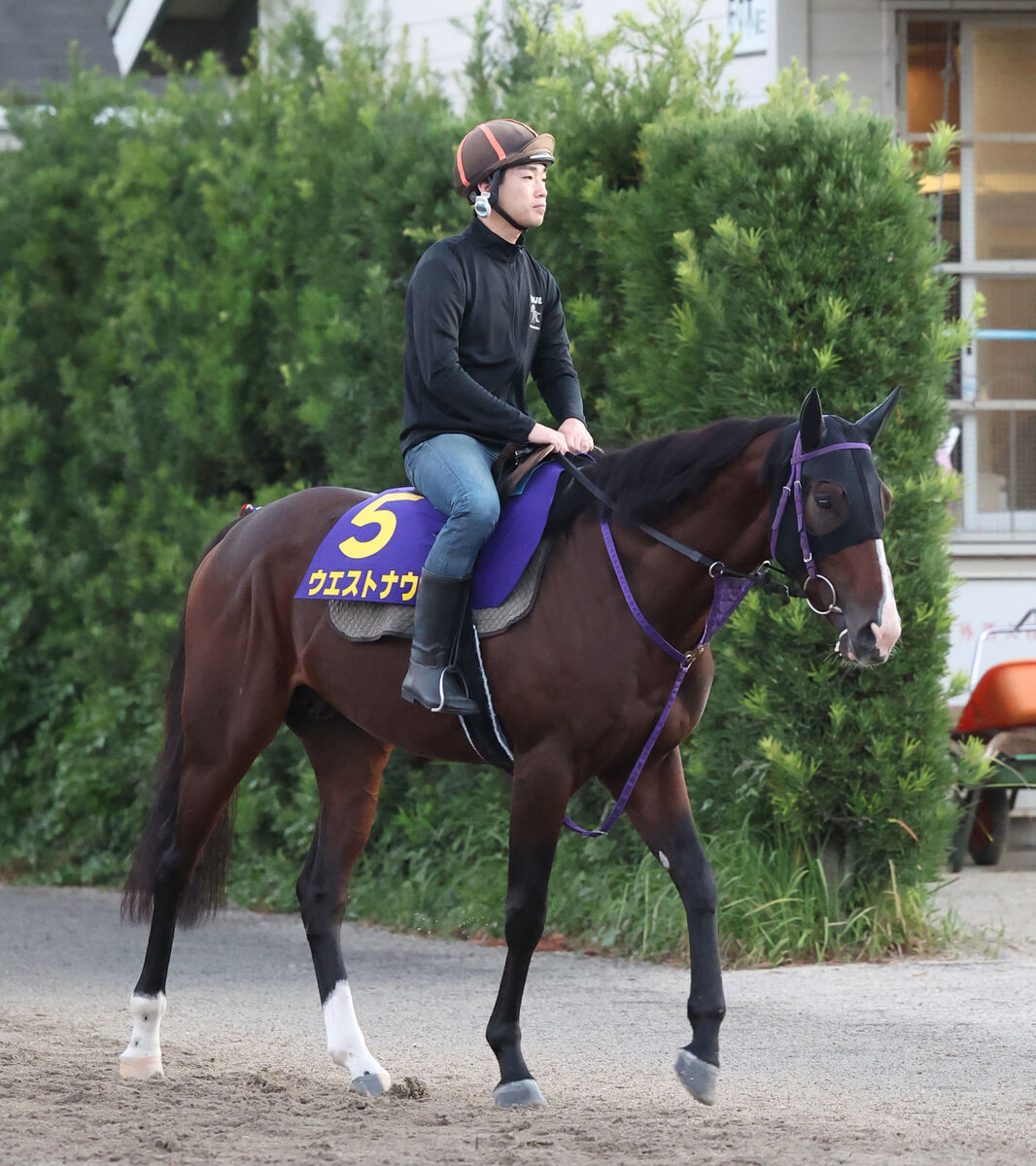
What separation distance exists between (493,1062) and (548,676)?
1.49 m

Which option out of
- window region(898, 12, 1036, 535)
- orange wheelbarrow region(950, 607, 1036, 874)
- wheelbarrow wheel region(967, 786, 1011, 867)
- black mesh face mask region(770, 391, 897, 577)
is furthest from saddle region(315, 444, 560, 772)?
window region(898, 12, 1036, 535)

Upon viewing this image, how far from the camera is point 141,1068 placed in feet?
18.3

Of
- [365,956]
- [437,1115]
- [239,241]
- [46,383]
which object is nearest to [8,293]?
[46,383]

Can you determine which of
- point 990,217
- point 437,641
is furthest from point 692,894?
point 990,217

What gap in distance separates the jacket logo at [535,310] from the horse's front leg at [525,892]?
4.84 feet

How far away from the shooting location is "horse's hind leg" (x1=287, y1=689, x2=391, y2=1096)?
5.52 m

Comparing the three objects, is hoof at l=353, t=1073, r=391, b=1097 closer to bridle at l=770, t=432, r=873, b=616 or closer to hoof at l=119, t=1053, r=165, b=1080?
hoof at l=119, t=1053, r=165, b=1080

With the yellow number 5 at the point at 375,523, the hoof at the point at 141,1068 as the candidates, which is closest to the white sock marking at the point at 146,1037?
the hoof at the point at 141,1068

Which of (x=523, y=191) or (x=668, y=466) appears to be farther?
(x=523, y=191)

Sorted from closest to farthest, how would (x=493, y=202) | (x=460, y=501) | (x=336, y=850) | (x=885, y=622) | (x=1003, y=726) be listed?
1. (x=885, y=622)
2. (x=460, y=501)
3. (x=493, y=202)
4. (x=336, y=850)
5. (x=1003, y=726)

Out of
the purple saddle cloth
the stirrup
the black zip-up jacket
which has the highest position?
the black zip-up jacket

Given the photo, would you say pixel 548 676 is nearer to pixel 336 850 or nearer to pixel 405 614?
pixel 405 614

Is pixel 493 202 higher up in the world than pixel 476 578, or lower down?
higher up

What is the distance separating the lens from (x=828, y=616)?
4.70 meters
